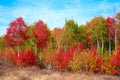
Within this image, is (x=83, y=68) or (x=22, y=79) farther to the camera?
(x=83, y=68)

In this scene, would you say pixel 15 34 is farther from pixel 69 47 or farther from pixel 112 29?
pixel 112 29

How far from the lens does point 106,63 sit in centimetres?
5106

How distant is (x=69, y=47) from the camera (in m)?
63.2

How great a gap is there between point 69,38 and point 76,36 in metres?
2.04

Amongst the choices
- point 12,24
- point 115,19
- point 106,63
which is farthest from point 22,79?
point 115,19

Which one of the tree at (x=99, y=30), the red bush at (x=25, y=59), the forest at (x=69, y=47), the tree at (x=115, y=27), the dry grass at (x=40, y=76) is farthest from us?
the tree at (x=99, y=30)

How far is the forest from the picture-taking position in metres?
50.9

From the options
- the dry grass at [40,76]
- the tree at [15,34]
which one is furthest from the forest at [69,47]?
the dry grass at [40,76]

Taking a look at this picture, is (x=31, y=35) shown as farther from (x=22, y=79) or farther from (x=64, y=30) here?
(x=22, y=79)

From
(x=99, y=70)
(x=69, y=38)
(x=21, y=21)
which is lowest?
(x=99, y=70)

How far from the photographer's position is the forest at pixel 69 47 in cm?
5088

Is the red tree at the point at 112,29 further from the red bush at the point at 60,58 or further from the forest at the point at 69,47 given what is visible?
the red bush at the point at 60,58

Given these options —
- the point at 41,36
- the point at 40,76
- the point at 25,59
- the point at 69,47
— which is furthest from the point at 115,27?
the point at 40,76

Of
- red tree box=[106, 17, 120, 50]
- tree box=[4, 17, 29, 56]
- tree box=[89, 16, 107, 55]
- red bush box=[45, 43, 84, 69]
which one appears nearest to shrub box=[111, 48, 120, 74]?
red bush box=[45, 43, 84, 69]
